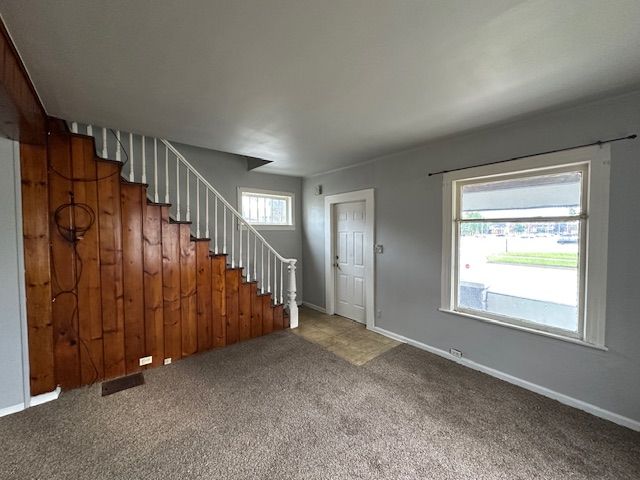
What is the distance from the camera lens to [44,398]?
7.60ft

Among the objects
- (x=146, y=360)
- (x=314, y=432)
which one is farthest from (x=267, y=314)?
(x=314, y=432)

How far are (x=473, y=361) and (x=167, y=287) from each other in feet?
11.1

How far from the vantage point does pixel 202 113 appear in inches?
91.5

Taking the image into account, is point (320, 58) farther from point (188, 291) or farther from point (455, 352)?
point (455, 352)

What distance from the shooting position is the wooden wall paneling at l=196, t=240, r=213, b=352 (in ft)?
10.5

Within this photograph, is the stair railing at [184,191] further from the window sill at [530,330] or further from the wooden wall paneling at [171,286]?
the window sill at [530,330]

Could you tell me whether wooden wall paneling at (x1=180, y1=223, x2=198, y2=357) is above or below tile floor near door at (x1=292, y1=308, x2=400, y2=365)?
above

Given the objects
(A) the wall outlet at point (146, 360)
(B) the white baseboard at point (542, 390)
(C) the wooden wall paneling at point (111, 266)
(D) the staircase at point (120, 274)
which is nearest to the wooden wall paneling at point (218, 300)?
(D) the staircase at point (120, 274)

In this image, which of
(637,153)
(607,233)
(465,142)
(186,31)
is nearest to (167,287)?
(186,31)

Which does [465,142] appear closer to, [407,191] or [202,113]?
[407,191]

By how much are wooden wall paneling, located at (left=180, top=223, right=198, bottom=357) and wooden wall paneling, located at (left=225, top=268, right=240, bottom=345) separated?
15.7 inches

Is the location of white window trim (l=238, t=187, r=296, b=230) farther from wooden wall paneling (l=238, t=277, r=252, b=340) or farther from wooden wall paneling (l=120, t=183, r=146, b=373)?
wooden wall paneling (l=120, t=183, r=146, b=373)

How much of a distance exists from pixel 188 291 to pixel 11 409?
1.55 meters

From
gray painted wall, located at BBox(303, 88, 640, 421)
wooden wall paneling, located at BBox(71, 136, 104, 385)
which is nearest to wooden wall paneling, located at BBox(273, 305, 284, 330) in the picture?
gray painted wall, located at BBox(303, 88, 640, 421)
